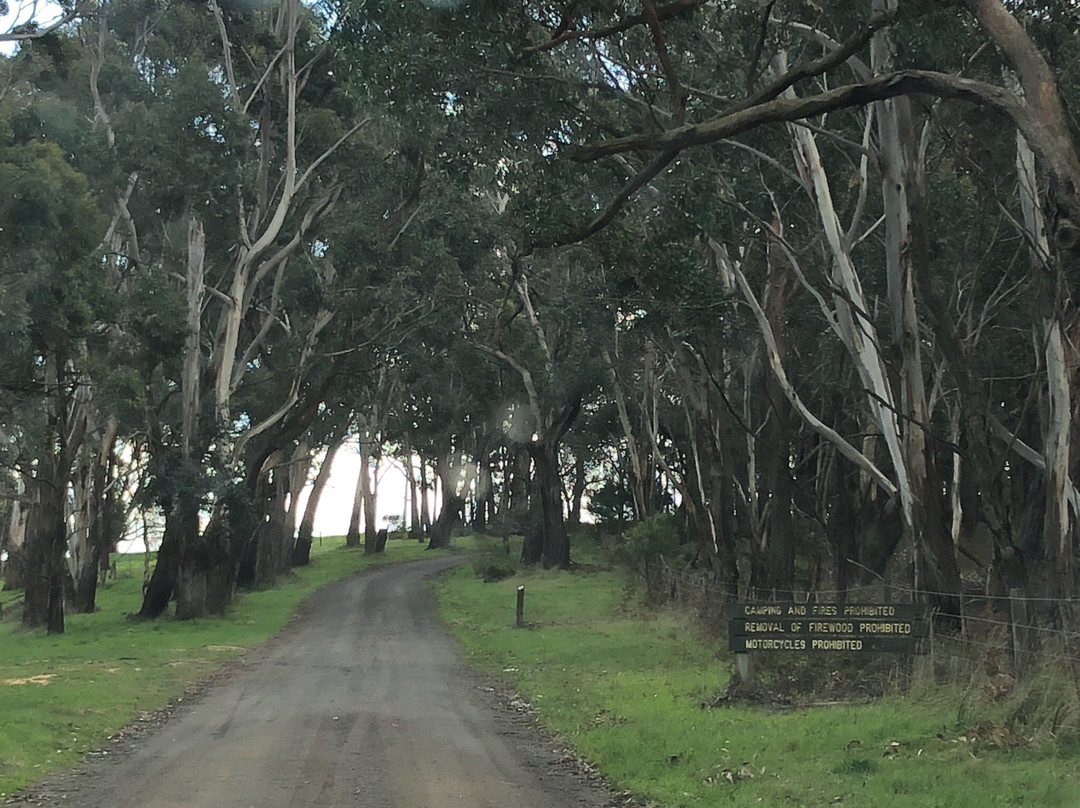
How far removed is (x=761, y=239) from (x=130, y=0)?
18600mm

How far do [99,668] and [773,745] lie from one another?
13100mm

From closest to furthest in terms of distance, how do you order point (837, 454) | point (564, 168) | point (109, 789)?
point (109, 789) → point (564, 168) → point (837, 454)

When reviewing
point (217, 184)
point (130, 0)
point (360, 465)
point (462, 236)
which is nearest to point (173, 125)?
point (217, 184)

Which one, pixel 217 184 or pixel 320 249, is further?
pixel 320 249

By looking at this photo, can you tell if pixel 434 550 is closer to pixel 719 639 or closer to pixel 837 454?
pixel 837 454

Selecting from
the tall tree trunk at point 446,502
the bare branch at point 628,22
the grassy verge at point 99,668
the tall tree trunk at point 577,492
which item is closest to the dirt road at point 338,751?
the grassy verge at point 99,668

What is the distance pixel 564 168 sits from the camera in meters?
16.7

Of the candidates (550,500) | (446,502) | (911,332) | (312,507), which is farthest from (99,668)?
(446,502)

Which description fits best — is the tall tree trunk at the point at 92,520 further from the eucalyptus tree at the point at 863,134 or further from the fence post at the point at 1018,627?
the fence post at the point at 1018,627

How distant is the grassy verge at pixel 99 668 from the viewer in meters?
12.4

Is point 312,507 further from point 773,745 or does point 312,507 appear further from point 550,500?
point 773,745

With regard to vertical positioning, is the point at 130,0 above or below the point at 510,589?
above

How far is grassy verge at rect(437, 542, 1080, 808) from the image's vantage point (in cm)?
885

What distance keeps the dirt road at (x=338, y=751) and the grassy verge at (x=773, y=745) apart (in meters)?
0.68
